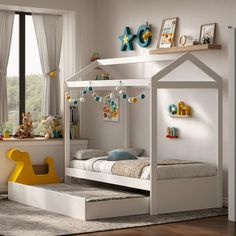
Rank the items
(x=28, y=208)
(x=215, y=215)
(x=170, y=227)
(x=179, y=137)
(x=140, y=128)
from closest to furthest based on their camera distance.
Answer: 1. (x=170, y=227)
2. (x=215, y=215)
3. (x=28, y=208)
4. (x=179, y=137)
5. (x=140, y=128)

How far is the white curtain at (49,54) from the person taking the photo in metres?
8.10

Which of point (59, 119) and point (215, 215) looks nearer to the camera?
point (215, 215)

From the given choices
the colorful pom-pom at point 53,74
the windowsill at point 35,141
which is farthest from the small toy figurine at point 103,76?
the windowsill at point 35,141

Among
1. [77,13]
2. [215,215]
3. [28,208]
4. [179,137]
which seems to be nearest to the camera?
[215,215]

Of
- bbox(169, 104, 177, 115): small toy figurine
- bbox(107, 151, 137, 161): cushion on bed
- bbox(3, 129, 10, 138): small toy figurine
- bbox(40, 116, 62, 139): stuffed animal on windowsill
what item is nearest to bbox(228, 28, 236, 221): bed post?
bbox(169, 104, 177, 115): small toy figurine

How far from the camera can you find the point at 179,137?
23.1ft

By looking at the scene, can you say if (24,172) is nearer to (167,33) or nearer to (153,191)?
(153,191)

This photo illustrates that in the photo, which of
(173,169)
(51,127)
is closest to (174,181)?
(173,169)

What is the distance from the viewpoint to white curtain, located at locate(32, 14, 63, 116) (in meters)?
8.10

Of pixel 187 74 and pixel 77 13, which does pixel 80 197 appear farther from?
pixel 77 13

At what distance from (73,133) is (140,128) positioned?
982 millimetres

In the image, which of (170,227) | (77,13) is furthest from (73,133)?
(170,227)

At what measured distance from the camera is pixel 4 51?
307 inches

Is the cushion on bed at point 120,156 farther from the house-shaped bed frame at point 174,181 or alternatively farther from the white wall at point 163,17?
the white wall at point 163,17
